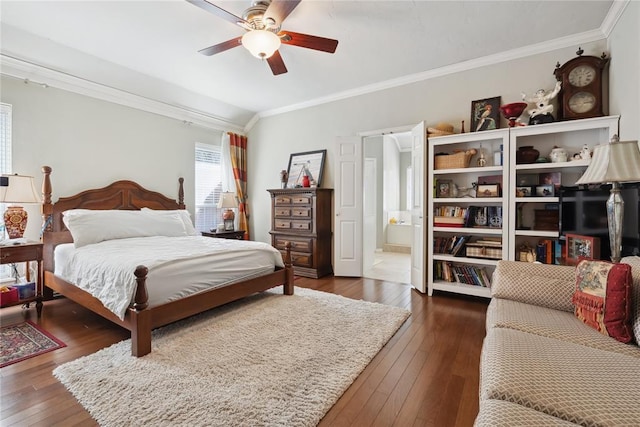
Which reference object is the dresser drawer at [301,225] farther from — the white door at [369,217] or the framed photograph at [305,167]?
the white door at [369,217]

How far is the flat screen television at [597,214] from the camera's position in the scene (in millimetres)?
1924

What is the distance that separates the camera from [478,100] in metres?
3.53

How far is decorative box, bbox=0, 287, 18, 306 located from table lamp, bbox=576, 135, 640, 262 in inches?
191

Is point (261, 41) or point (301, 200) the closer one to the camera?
point (261, 41)

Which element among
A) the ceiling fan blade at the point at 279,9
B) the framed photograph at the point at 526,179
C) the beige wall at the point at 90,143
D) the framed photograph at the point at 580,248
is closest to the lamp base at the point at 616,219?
the framed photograph at the point at 580,248

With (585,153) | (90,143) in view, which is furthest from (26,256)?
(585,153)

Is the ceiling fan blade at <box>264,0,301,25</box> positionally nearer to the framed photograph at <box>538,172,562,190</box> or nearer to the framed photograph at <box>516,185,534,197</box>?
the framed photograph at <box>516,185,534,197</box>

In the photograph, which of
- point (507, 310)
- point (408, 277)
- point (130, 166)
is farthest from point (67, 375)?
point (408, 277)

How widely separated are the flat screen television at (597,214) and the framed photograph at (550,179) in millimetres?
488

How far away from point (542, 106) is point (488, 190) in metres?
0.98

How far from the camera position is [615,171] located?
5.81 ft

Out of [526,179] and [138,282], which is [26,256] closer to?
[138,282]

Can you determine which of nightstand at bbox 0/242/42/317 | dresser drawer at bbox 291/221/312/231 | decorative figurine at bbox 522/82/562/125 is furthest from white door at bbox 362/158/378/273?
nightstand at bbox 0/242/42/317

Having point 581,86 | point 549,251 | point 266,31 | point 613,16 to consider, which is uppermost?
point 613,16
